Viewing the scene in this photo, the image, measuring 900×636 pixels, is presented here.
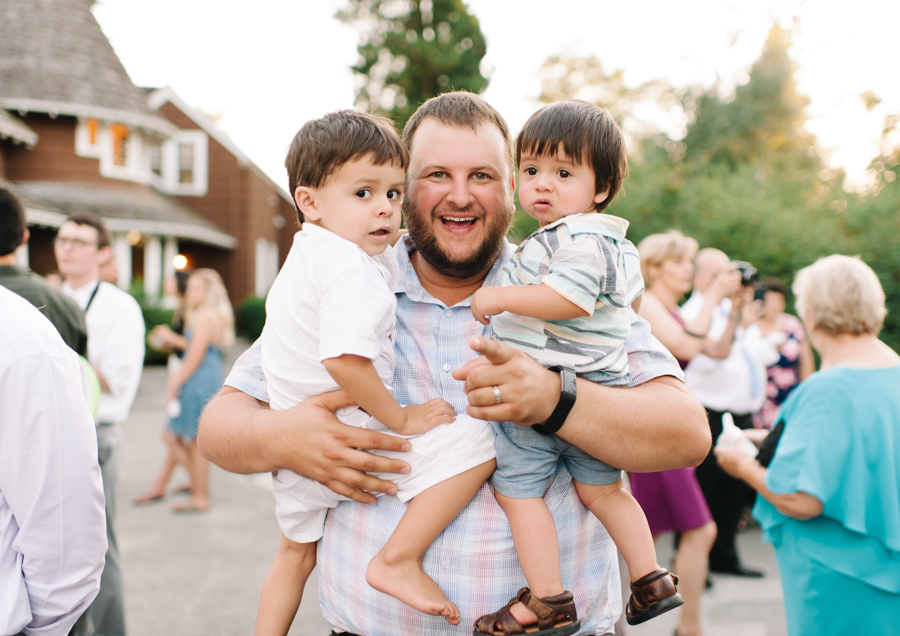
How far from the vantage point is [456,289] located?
2281mm

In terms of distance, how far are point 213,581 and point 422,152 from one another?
4.18 metres

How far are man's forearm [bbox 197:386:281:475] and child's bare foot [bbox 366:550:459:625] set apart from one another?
42cm

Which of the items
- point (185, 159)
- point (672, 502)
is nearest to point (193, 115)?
point (185, 159)

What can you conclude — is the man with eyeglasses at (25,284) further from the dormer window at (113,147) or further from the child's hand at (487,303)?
the dormer window at (113,147)

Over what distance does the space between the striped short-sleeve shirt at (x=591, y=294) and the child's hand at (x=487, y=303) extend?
12 cm

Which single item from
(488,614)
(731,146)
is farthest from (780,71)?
(488,614)

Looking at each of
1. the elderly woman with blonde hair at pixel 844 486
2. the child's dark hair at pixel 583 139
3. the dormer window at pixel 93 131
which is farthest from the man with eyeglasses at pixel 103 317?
the dormer window at pixel 93 131

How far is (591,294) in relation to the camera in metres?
1.68

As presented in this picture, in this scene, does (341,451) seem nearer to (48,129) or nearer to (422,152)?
(422,152)

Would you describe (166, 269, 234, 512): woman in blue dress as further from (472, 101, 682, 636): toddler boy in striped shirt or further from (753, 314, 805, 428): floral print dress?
(753, 314, 805, 428): floral print dress

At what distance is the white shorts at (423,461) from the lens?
A: 1.80 metres

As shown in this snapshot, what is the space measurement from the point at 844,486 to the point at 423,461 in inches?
77.3

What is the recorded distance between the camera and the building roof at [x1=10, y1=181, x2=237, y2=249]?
15.4 meters

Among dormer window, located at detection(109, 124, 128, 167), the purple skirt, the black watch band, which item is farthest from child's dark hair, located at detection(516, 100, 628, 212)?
dormer window, located at detection(109, 124, 128, 167)
